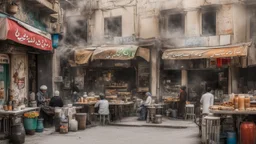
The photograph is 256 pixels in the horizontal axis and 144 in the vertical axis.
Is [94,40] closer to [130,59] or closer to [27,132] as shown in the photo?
[130,59]

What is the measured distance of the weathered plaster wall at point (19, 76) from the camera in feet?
46.1

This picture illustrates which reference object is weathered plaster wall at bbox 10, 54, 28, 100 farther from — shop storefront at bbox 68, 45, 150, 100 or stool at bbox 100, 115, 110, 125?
shop storefront at bbox 68, 45, 150, 100

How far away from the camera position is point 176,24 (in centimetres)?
2002

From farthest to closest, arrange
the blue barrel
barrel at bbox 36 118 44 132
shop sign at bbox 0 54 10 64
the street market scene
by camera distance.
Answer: barrel at bbox 36 118 44 132 < shop sign at bbox 0 54 10 64 < the street market scene < the blue barrel

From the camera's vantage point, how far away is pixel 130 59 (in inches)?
798

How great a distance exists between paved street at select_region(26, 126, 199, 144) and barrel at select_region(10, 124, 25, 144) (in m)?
0.44

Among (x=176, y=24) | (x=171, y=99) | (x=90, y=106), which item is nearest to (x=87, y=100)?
(x=90, y=106)

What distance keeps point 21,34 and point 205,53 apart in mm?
9525

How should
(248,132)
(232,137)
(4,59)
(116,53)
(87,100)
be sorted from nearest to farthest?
(248,132), (232,137), (4,59), (87,100), (116,53)

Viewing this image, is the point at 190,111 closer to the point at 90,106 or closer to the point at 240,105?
the point at 90,106

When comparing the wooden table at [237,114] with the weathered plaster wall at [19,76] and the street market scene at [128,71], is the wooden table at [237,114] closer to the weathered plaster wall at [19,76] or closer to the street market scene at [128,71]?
the street market scene at [128,71]

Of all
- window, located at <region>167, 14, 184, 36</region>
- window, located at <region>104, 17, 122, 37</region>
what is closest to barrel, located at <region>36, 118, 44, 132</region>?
window, located at <region>104, 17, 122, 37</region>

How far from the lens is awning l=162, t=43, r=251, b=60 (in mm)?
16531

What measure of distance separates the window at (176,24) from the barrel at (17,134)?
11615mm
